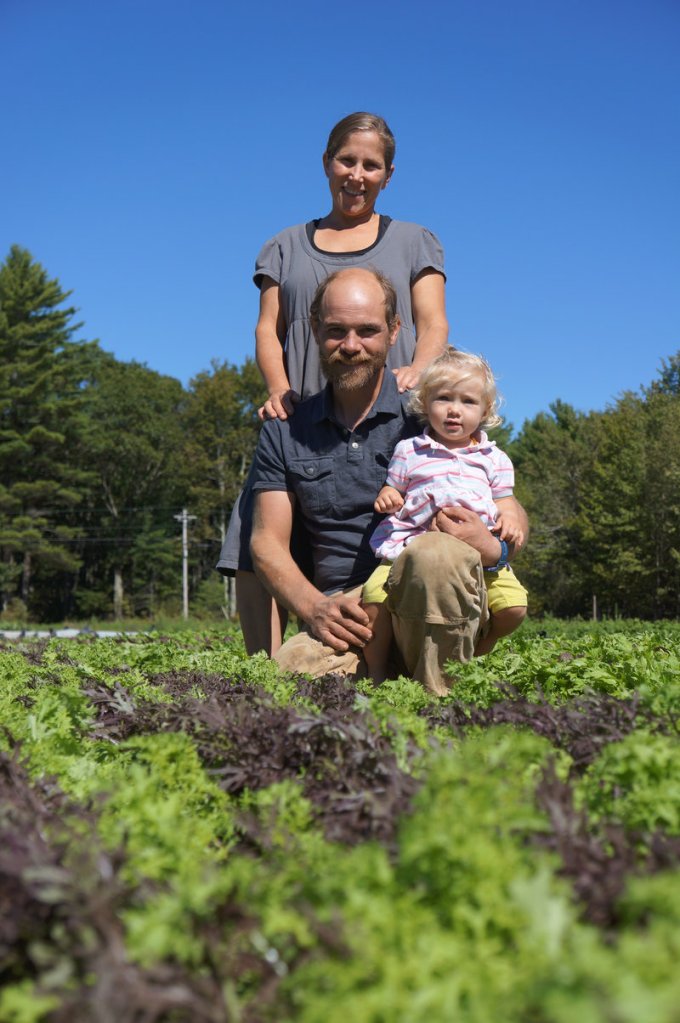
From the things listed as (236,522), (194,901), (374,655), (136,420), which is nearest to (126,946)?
(194,901)

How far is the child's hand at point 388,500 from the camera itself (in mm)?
4574

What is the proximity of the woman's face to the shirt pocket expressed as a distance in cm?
159

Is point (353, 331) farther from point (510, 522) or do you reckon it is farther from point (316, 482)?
point (510, 522)

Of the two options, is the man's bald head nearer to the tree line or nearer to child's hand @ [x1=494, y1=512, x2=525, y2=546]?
child's hand @ [x1=494, y1=512, x2=525, y2=546]

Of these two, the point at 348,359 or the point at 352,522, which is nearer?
the point at 348,359

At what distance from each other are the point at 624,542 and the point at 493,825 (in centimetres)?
4942

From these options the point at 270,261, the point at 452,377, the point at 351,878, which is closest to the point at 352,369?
the point at 452,377

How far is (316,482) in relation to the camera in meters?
4.88

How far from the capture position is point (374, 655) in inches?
183

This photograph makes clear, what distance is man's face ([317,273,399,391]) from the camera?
4.57 metres

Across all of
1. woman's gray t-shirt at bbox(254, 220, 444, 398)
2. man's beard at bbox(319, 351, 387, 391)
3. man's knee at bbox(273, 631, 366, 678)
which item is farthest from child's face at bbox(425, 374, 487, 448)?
man's knee at bbox(273, 631, 366, 678)

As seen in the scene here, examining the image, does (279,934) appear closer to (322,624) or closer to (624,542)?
(322,624)

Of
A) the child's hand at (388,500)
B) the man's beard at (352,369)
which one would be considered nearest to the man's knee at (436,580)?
the child's hand at (388,500)

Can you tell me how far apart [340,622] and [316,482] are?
0.83 metres
